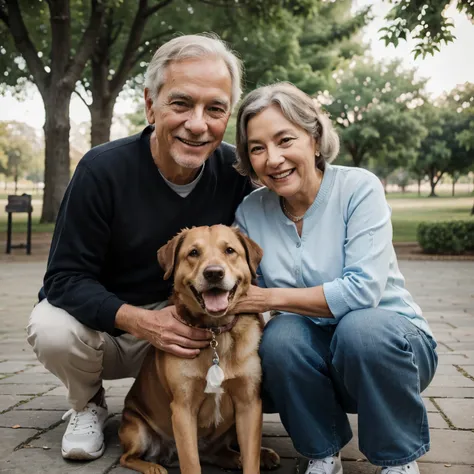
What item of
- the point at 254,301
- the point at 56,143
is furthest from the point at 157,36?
the point at 254,301

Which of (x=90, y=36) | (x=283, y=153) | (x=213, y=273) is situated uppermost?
(x=90, y=36)

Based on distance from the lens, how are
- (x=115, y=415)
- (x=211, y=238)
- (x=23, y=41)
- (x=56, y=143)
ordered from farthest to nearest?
1. (x=56, y=143)
2. (x=23, y=41)
3. (x=115, y=415)
4. (x=211, y=238)

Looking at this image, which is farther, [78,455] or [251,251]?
[78,455]

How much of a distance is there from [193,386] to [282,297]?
599 mm

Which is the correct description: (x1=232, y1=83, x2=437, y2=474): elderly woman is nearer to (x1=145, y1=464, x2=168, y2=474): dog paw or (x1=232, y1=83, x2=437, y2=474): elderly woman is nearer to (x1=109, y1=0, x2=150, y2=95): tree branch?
(x1=145, y1=464, x2=168, y2=474): dog paw

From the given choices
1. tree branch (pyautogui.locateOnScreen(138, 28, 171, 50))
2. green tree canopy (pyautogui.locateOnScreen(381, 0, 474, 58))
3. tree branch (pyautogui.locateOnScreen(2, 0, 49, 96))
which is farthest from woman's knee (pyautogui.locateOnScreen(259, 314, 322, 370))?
tree branch (pyautogui.locateOnScreen(138, 28, 171, 50))

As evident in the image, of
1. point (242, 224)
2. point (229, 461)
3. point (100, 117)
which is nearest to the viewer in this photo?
point (229, 461)

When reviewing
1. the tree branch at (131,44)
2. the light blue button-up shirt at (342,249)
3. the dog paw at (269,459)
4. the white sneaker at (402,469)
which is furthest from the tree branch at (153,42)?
the white sneaker at (402,469)

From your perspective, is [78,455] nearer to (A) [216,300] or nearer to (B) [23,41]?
(A) [216,300]

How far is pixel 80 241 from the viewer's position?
348 centimetres

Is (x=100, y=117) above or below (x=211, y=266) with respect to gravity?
above

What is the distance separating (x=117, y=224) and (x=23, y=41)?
51.6ft

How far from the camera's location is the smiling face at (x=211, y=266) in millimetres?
2947

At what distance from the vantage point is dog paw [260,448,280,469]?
3.26 meters
